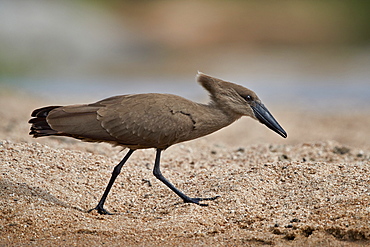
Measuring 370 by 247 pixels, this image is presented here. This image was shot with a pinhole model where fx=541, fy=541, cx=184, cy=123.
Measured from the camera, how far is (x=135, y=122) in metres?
6.37

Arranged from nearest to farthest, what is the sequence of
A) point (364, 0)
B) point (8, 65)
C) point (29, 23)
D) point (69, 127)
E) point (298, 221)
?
point (298, 221), point (69, 127), point (8, 65), point (29, 23), point (364, 0)

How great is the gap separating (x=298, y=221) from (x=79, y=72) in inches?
967

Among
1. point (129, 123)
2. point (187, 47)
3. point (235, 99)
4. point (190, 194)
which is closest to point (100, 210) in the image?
point (129, 123)

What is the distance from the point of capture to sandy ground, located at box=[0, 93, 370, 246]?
5.51 m

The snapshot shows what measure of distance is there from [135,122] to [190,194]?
127 cm

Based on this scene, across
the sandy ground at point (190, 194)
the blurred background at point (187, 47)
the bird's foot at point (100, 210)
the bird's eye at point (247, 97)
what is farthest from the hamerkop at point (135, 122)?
the blurred background at point (187, 47)

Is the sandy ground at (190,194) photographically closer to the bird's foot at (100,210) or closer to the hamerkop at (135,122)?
the bird's foot at (100,210)

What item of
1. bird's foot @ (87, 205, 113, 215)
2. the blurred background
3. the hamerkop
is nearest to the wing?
the hamerkop

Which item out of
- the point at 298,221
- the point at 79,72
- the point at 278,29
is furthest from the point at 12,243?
the point at 278,29

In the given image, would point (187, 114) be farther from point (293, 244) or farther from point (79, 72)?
point (79, 72)

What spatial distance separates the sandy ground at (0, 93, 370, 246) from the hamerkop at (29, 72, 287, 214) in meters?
0.39

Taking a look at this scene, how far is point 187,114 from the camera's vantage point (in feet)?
21.4

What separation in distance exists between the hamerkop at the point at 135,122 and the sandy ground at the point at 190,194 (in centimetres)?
39

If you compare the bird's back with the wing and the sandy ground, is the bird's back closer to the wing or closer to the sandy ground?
the wing
